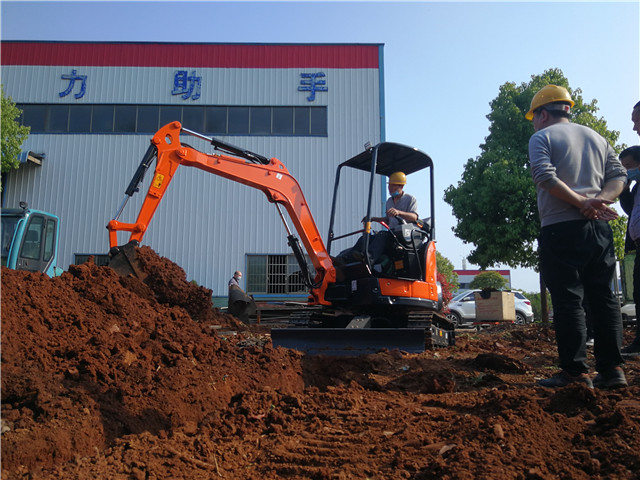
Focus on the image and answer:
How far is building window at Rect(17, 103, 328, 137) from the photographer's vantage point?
62.4 ft

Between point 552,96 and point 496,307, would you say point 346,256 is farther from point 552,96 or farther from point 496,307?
point 496,307

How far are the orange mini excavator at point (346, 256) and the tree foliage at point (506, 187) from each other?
719cm

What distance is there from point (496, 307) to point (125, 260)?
12.0 metres

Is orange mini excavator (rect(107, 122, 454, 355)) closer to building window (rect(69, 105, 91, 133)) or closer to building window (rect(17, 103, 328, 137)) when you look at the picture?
building window (rect(17, 103, 328, 137))

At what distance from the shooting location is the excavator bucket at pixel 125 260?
7070mm

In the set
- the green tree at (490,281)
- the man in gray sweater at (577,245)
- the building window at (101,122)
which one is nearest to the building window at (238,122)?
the building window at (101,122)

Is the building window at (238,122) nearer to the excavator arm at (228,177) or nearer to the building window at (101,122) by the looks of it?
the building window at (101,122)

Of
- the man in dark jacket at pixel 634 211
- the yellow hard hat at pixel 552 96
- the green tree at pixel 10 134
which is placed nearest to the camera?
the yellow hard hat at pixel 552 96

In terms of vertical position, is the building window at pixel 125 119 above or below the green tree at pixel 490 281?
above

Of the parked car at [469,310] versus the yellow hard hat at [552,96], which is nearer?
the yellow hard hat at [552,96]

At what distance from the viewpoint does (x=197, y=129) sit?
62.6 feet

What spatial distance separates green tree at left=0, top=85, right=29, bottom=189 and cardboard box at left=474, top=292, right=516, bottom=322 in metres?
15.8

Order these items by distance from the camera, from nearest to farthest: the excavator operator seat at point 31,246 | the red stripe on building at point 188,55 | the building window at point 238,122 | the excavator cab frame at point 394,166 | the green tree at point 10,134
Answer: the excavator cab frame at point 394,166
the excavator operator seat at point 31,246
the green tree at point 10,134
the building window at point 238,122
the red stripe on building at point 188,55

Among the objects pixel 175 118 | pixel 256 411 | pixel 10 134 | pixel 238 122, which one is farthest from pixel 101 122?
pixel 256 411
